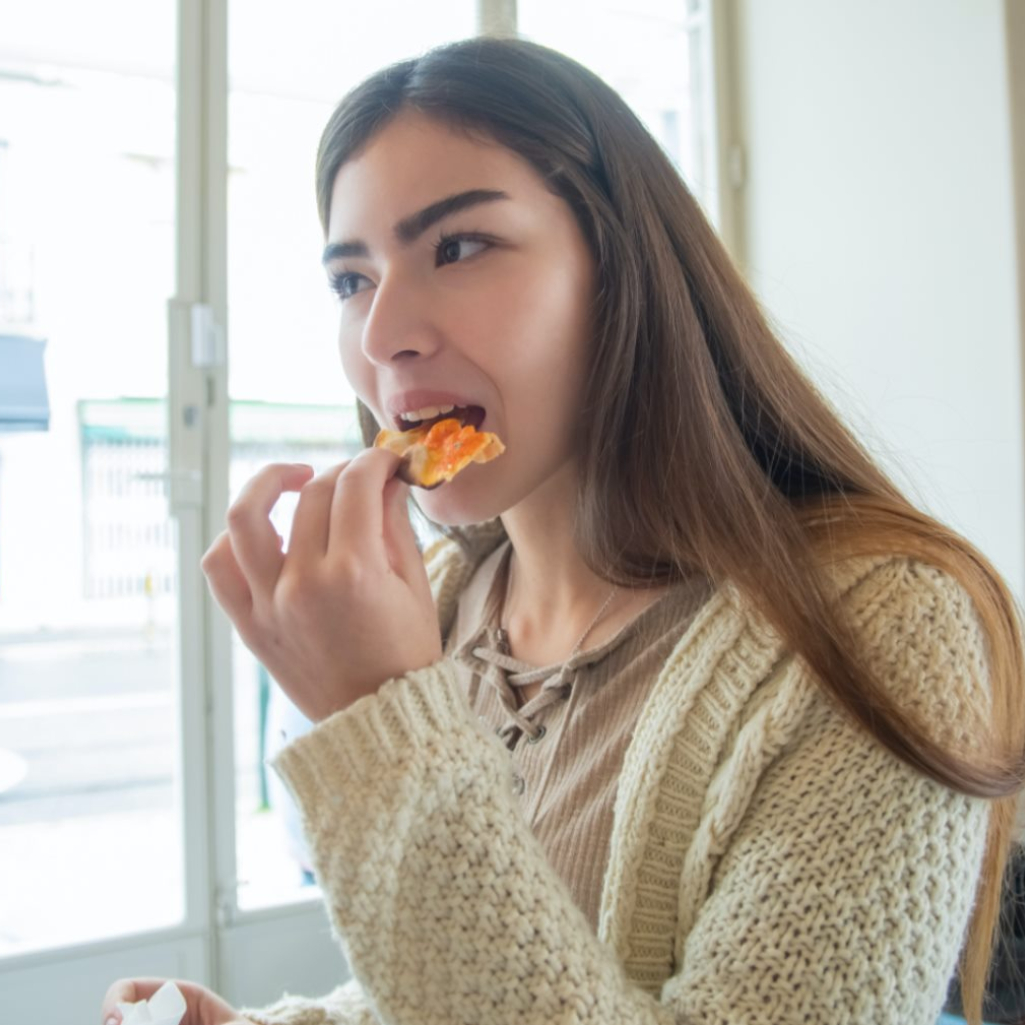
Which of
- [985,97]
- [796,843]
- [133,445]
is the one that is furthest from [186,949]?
[985,97]

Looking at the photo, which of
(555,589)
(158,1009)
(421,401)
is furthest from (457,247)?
(158,1009)

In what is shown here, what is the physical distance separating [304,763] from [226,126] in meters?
1.85

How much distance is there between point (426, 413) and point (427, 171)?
0.80 ft

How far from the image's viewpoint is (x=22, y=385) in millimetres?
2045

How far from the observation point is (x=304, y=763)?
Answer: 73 cm

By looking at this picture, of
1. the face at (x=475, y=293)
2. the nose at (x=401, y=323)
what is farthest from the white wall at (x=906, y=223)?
the nose at (x=401, y=323)

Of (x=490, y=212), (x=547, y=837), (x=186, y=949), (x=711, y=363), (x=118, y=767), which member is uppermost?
(x=490, y=212)

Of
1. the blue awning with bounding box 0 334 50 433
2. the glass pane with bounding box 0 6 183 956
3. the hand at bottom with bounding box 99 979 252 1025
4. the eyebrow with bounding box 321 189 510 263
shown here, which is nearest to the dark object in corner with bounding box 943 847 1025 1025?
the hand at bottom with bounding box 99 979 252 1025

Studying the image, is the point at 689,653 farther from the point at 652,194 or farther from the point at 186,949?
the point at 186,949

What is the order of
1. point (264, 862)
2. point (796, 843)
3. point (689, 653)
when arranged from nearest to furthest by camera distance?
point (796, 843) < point (689, 653) < point (264, 862)

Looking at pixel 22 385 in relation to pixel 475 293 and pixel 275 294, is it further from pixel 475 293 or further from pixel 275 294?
pixel 475 293

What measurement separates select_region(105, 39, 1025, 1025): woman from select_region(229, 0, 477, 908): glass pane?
1.18 meters

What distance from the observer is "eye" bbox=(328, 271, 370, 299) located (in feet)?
3.47

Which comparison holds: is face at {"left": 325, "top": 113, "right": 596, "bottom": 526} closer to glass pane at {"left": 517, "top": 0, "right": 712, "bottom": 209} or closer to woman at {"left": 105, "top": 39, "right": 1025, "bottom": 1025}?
woman at {"left": 105, "top": 39, "right": 1025, "bottom": 1025}
